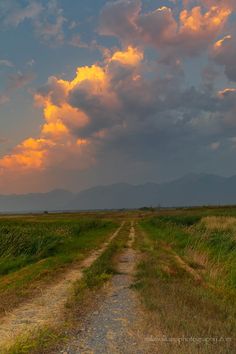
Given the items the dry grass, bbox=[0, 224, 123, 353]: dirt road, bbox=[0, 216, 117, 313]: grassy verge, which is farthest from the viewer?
the dry grass

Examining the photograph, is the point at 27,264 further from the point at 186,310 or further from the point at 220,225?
the point at 220,225

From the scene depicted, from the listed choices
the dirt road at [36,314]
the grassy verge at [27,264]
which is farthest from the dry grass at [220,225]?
the dirt road at [36,314]

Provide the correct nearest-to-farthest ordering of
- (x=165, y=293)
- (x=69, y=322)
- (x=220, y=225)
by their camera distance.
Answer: (x=69, y=322) → (x=165, y=293) → (x=220, y=225)

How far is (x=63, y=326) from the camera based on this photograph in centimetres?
835

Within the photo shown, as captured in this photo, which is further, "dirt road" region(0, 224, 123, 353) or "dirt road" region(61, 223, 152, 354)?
"dirt road" region(0, 224, 123, 353)

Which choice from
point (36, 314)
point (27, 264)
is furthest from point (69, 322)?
point (27, 264)

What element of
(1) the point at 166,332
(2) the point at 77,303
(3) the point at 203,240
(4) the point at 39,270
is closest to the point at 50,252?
(4) the point at 39,270

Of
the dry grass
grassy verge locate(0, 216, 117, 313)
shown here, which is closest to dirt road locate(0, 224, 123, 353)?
grassy verge locate(0, 216, 117, 313)

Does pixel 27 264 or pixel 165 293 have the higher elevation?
pixel 165 293

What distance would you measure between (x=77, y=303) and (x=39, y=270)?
6926 mm

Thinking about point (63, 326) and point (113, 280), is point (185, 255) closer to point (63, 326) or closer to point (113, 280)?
point (113, 280)

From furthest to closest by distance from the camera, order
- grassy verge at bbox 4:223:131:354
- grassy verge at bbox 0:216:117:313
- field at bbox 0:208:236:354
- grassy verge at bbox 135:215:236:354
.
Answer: grassy verge at bbox 0:216:117:313
field at bbox 0:208:236:354
grassy verge at bbox 4:223:131:354
grassy verge at bbox 135:215:236:354

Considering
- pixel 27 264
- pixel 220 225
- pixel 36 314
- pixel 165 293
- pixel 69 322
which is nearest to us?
pixel 69 322

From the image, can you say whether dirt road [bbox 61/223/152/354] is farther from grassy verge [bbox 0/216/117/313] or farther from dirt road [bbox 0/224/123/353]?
grassy verge [bbox 0/216/117/313]
